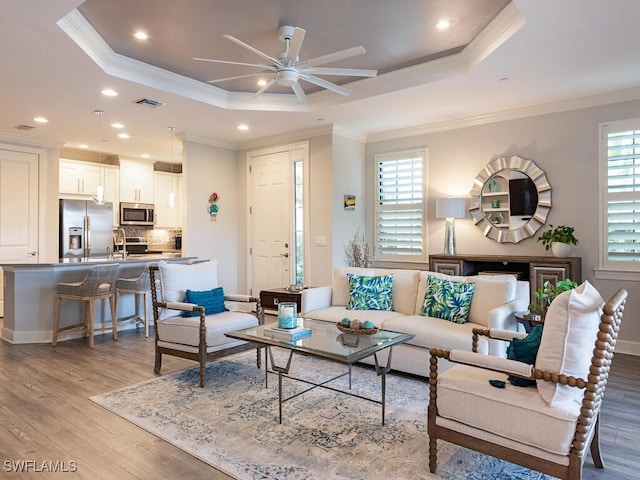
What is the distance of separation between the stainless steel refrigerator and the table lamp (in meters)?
5.67

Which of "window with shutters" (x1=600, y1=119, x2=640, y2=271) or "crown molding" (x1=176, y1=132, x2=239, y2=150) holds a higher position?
"crown molding" (x1=176, y1=132, x2=239, y2=150)

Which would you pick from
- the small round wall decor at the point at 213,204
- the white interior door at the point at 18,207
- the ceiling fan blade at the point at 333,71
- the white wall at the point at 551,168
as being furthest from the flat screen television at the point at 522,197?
the white interior door at the point at 18,207

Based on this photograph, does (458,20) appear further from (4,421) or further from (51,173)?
(51,173)

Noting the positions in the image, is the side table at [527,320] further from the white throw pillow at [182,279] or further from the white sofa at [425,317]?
the white throw pillow at [182,279]

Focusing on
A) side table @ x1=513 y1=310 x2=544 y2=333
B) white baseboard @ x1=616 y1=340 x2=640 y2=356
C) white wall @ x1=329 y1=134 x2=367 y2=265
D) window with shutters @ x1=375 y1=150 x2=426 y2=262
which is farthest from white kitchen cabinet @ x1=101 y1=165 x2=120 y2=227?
white baseboard @ x1=616 y1=340 x2=640 y2=356

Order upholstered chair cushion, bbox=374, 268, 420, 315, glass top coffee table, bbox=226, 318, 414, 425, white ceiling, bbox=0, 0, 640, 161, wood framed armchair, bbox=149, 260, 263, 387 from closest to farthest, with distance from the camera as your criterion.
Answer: glass top coffee table, bbox=226, 318, 414, 425, white ceiling, bbox=0, 0, 640, 161, wood framed armchair, bbox=149, 260, 263, 387, upholstered chair cushion, bbox=374, 268, 420, 315

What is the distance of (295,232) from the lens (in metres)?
6.39

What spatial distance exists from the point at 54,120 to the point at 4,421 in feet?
13.4

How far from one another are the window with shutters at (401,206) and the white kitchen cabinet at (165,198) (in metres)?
4.42

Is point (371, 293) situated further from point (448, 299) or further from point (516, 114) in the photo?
point (516, 114)

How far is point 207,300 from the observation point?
13.1 ft

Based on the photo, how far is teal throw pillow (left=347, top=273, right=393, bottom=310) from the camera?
4.26m

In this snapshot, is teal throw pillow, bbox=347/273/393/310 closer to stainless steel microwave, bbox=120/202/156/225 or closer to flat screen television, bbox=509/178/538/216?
flat screen television, bbox=509/178/538/216

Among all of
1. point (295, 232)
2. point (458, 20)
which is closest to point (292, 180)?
point (295, 232)
